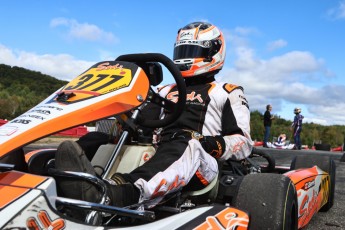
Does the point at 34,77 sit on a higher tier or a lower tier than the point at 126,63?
higher

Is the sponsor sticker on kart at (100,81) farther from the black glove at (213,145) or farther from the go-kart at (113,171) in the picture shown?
the black glove at (213,145)

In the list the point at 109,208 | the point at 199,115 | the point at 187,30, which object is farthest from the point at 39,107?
the point at 187,30

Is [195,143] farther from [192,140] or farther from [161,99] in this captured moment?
[161,99]

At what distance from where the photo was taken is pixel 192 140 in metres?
2.12

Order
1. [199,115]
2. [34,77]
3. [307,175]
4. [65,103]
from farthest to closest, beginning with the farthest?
[34,77] → [307,175] → [199,115] → [65,103]

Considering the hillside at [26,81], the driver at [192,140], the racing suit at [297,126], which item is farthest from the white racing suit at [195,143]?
the hillside at [26,81]

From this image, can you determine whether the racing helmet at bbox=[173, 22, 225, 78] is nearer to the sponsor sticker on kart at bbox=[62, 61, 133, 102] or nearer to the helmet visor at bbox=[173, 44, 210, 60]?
the helmet visor at bbox=[173, 44, 210, 60]

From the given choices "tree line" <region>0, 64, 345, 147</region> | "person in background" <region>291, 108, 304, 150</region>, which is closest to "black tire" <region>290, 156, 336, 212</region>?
"person in background" <region>291, 108, 304, 150</region>

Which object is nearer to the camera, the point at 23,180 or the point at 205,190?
the point at 23,180

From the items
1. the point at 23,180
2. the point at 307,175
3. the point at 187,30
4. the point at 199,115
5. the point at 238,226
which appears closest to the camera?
the point at 23,180

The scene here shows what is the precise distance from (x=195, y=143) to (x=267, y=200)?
52 cm

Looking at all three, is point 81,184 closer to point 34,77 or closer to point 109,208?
point 109,208

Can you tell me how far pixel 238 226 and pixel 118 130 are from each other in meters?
0.87

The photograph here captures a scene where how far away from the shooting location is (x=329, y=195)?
3.74 meters
